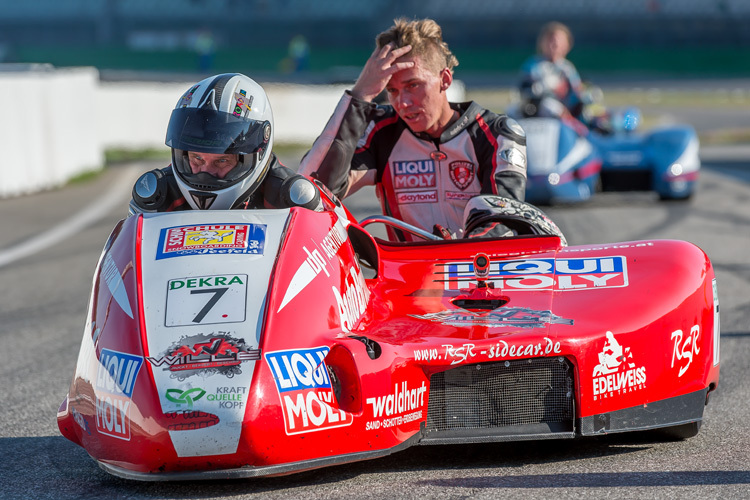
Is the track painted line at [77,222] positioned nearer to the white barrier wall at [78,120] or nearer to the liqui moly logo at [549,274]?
the white barrier wall at [78,120]

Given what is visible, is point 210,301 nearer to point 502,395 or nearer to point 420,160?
point 502,395

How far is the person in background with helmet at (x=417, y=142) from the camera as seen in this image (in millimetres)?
5047

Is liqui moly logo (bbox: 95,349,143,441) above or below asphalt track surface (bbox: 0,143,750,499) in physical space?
above

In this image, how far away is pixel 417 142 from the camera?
534cm

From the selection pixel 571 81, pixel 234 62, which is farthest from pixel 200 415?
pixel 234 62

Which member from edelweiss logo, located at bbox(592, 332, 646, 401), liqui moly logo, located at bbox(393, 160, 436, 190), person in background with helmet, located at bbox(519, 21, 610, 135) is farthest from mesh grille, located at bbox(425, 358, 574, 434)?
person in background with helmet, located at bbox(519, 21, 610, 135)

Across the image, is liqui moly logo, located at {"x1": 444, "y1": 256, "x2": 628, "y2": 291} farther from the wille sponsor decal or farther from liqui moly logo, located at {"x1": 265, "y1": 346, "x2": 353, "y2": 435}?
the wille sponsor decal

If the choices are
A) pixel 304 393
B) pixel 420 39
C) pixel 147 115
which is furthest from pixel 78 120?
pixel 304 393

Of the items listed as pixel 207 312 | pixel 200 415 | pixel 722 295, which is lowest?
pixel 722 295

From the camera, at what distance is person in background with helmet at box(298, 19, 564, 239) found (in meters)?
5.05

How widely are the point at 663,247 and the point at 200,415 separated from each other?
1994 mm

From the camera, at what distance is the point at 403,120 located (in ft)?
17.6

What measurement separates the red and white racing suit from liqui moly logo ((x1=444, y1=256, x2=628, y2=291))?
0.66 m

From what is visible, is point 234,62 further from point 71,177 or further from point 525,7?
point 71,177
